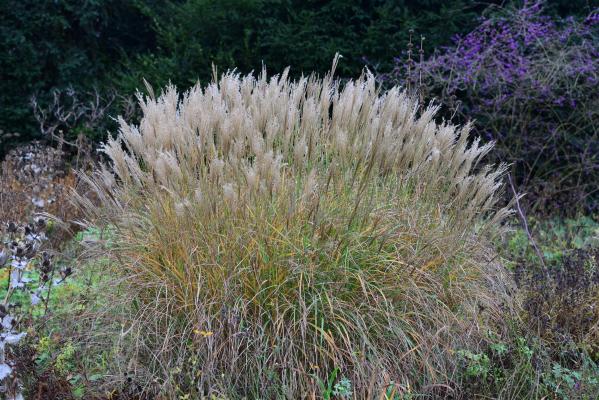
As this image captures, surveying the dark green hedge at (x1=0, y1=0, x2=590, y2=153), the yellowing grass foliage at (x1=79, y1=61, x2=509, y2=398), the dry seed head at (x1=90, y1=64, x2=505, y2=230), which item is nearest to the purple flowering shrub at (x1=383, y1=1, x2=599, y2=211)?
the dark green hedge at (x1=0, y1=0, x2=590, y2=153)

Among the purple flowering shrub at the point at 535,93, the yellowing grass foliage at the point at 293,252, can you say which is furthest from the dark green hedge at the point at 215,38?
the yellowing grass foliage at the point at 293,252

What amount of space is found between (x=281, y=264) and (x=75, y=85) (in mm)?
7871

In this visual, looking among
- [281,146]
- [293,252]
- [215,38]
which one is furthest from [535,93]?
[293,252]

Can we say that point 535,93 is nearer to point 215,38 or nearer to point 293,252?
point 215,38

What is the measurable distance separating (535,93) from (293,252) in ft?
19.4

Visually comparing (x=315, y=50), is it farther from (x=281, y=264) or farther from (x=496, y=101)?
(x=281, y=264)

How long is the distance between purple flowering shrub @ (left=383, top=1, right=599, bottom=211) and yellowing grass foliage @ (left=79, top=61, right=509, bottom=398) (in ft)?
13.9

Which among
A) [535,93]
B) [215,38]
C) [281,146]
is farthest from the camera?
[215,38]

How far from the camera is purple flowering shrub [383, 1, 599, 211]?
848cm

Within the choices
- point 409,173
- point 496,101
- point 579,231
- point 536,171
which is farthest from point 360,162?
point 536,171

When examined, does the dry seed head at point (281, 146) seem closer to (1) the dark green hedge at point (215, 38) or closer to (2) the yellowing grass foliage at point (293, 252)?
(2) the yellowing grass foliage at point (293, 252)

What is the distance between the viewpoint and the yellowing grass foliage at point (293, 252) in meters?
3.49

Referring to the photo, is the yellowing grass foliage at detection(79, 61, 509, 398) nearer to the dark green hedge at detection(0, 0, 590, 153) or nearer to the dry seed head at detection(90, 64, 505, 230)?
the dry seed head at detection(90, 64, 505, 230)

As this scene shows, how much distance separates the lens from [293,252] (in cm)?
365
